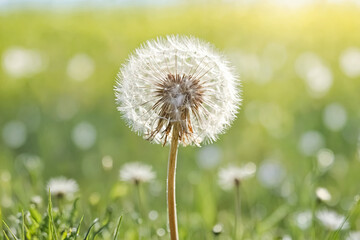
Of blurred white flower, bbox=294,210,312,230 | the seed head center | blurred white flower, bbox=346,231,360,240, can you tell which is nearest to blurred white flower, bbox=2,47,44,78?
blurred white flower, bbox=294,210,312,230

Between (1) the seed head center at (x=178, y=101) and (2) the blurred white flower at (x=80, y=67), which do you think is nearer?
(1) the seed head center at (x=178, y=101)

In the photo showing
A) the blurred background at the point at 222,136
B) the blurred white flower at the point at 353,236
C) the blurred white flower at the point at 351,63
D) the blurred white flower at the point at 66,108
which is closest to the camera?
the blurred white flower at the point at 353,236

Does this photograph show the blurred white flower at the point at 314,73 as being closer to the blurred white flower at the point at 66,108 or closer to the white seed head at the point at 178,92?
the blurred white flower at the point at 66,108

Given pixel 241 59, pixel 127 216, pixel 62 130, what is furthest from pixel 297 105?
pixel 127 216

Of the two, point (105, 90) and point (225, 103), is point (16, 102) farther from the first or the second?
point (225, 103)

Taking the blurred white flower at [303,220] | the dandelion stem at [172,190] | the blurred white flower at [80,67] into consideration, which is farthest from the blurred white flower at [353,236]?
the blurred white flower at [80,67]

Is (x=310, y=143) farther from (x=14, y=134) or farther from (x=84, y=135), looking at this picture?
(x=14, y=134)
